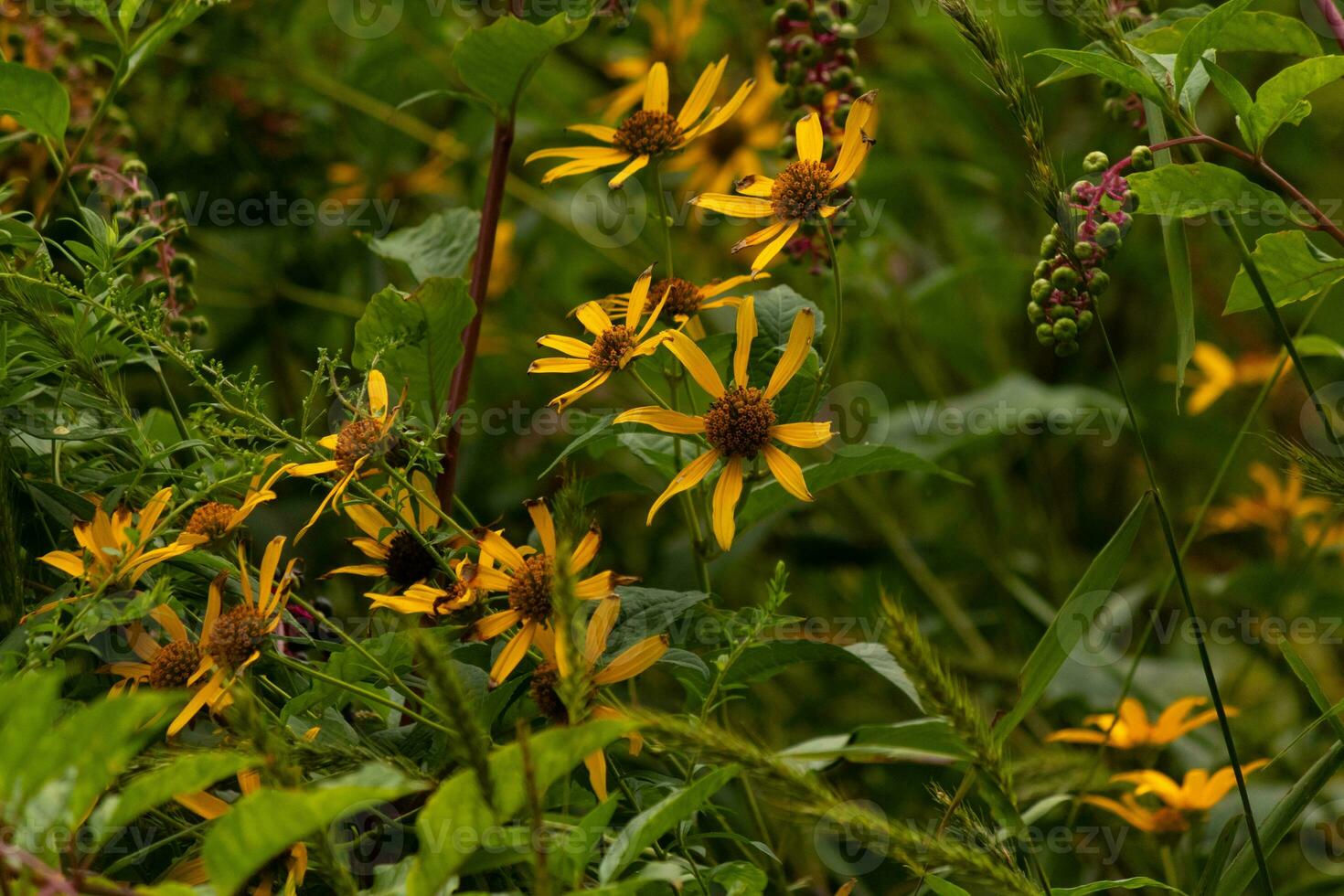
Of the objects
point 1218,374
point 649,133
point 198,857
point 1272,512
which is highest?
point 649,133

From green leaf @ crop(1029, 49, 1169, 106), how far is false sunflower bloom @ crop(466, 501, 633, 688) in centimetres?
27

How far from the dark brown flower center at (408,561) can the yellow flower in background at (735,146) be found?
72cm

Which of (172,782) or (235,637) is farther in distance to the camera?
(235,637)

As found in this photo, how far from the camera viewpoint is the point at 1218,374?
1253 millimetres

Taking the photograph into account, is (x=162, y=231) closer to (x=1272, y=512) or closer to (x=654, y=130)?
(x=654, y=130)

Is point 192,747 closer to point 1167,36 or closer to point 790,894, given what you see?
point 790,894

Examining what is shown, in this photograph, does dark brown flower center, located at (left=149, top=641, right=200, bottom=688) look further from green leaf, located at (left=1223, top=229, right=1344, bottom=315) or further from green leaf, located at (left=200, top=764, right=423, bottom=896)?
green leaf, located at (left=1223, top=229, right=1344, bottom=315)

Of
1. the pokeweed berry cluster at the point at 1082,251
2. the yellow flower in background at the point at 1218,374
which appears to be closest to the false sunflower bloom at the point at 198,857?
the pokeweed berry cluster at the point at 1082,251

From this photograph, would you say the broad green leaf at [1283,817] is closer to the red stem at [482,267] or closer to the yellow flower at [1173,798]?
the yellow flower at [1173,798]

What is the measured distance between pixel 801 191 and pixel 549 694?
24 centimetres

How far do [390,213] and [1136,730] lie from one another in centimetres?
75

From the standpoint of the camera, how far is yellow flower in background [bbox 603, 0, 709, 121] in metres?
1.18

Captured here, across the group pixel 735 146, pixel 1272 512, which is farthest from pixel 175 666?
pixel 1272 512

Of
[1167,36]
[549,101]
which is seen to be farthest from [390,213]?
[1167,36]
